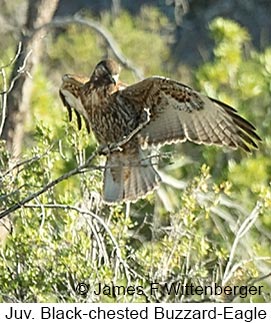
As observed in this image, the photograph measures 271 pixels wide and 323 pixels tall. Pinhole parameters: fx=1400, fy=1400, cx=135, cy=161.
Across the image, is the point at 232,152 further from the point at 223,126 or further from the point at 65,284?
the point at 65,284

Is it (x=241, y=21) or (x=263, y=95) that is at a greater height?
(x=241, y=21)

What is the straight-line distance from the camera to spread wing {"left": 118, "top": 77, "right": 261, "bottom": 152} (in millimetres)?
6797

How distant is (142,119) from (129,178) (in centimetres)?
31

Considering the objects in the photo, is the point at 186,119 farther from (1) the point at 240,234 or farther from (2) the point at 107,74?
(1) the point at 240,234

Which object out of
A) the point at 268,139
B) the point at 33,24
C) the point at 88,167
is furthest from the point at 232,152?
the point at 88,167

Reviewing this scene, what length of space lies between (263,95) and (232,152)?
48cm

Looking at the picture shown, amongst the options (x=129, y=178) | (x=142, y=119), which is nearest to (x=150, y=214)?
(x=129, y=178)

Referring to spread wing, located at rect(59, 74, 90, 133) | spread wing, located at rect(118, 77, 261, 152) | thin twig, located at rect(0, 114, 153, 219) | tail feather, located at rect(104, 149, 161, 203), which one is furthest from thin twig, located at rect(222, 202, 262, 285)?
spread wing, located at rect(59, 74, 90, 133)

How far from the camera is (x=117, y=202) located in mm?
6691

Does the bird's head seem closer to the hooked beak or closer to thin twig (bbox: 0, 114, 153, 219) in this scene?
the hooked beak

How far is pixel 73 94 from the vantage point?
23.9ft

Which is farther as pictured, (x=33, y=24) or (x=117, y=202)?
(x=33, y=24)

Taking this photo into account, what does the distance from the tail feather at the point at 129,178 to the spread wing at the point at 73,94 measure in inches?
11.3

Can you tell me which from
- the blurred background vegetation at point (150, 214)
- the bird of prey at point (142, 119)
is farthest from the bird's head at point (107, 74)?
the blurred background vegetation at point (150, 214)
